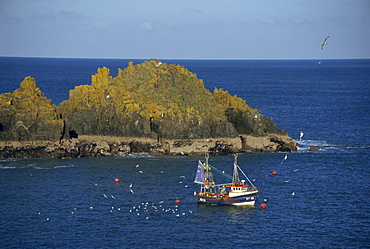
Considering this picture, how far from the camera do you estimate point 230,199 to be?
81.5m

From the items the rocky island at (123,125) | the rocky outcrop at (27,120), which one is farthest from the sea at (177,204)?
the rocky outcrop at (27,120)

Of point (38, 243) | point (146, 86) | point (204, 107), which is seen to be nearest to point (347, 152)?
point (204, 107)

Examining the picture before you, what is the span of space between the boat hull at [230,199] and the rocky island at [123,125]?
26.4 meters

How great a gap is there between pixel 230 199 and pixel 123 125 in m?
34.9

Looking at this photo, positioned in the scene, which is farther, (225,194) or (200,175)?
(200,175)

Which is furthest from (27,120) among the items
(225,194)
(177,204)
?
(225,194)

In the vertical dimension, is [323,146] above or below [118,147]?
above

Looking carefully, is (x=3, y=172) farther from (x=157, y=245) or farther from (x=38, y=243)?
(x=157, y=245)

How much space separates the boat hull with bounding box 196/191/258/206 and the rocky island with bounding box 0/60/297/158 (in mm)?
26391

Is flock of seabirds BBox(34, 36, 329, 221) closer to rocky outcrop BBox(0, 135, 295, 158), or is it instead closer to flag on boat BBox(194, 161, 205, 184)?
flag on boat BBox(194, 161, 205, 184)

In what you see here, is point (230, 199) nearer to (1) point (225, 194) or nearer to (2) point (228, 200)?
(2) point (228, 200)

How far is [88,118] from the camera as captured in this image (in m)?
110

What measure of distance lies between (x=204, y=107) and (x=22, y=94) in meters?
35.1

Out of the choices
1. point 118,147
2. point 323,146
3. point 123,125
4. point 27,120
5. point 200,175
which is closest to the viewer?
point 200,175
